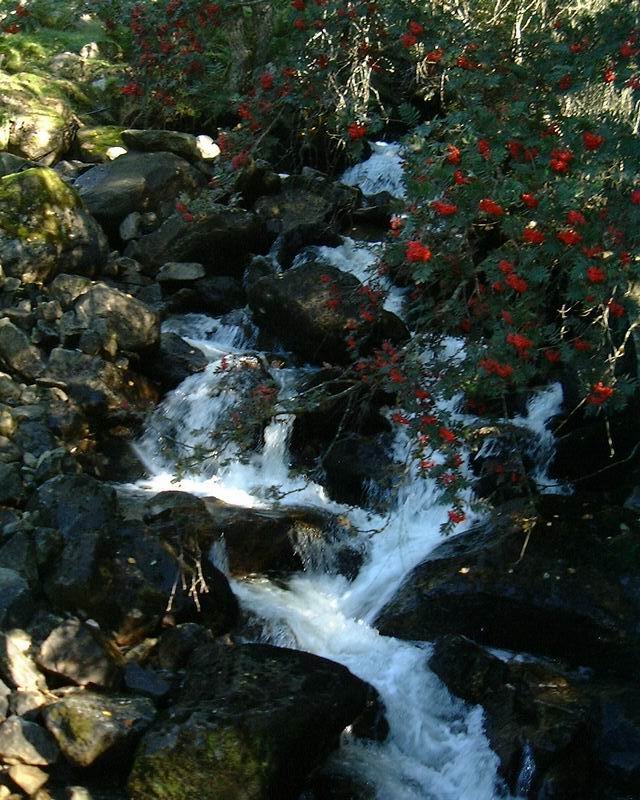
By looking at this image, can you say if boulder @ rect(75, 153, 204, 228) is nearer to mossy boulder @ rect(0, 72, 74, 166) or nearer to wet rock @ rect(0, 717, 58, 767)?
mossy boulder @ rect(0, 72, 74, 166)

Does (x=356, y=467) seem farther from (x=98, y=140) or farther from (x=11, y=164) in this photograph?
(x=98, y=140)

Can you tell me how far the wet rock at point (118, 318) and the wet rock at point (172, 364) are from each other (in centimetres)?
17

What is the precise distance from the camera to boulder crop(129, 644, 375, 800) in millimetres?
4348

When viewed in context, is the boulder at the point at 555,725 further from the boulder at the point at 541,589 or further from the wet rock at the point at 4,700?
the wet rock at the point at 4,700

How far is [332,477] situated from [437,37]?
Result: 11.2 feet

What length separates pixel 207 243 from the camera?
9.66 meters

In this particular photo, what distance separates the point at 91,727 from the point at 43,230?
525 centimetres

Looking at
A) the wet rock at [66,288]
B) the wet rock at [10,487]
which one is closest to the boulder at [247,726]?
the wet rock at [10,487]

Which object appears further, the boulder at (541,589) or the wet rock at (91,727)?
the boulder at (541,589)

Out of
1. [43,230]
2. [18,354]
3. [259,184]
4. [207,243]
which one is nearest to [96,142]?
[259,184]

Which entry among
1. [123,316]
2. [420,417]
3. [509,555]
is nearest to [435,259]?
[420,417]

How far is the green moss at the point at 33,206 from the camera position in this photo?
859 cm

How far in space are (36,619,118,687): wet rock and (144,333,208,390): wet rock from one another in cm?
348

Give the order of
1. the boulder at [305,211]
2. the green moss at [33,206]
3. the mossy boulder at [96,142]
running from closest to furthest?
the green moss at [33,206] → the boulder at [305,211] → the mossy boulder at [96,142]
